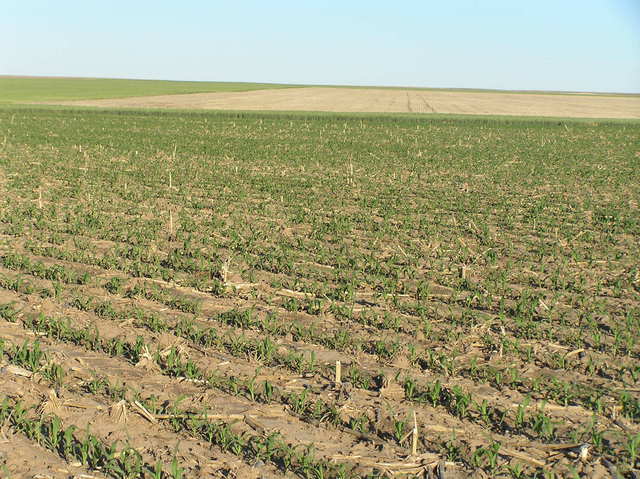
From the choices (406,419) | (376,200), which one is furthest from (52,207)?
(406,419)

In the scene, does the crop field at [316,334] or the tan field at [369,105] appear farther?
the tan field at [369,105]

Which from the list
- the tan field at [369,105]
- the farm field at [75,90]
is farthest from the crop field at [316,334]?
the farm field at [75,90]

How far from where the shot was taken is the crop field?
4598mm

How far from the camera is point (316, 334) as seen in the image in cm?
673

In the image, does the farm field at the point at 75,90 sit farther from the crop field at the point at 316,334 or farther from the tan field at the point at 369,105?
the crop field at the point at 316,334

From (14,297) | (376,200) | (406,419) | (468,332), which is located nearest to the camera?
(406,419)

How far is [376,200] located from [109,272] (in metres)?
7.70

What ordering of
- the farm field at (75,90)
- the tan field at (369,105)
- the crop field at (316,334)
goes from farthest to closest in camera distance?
the farm field at (75,90), the tan field at (369,105), the crop field at (316,334)

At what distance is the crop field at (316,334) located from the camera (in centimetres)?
460

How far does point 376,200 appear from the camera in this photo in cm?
1534

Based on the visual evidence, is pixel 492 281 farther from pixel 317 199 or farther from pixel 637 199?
pixel 637 199

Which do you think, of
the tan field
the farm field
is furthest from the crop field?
the farm field

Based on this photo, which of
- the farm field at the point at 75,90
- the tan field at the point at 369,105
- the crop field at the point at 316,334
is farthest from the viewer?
the farm field at the point at 75,90

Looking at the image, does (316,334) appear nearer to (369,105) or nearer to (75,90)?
(369,105)
